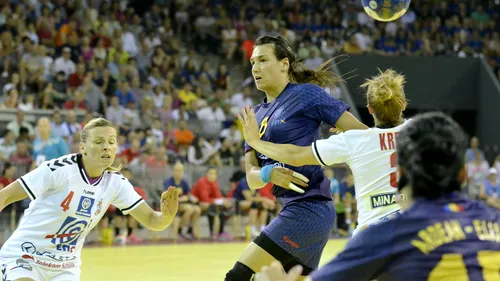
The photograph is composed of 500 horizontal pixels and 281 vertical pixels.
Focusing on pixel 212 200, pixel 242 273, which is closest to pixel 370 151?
pixel 242 273

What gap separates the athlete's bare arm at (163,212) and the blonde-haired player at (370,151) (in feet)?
2.90

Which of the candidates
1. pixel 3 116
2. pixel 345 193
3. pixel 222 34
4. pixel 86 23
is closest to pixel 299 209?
pixel 3 116

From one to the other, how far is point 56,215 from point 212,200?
9.12 m

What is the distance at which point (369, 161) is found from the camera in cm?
421

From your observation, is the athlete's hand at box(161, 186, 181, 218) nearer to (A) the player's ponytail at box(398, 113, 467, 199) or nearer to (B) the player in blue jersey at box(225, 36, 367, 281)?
(B) the player in blue jersey at box(225, 36, 367, 281)

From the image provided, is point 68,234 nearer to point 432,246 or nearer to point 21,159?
point 432,246

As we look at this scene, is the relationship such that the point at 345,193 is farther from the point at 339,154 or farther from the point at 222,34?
the point at 339,154

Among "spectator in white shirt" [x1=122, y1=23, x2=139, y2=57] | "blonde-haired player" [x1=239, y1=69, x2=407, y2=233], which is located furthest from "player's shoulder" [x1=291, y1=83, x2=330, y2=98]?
"spectator in white shirt" [x1=122, y1=23, x2=139, y2=57]

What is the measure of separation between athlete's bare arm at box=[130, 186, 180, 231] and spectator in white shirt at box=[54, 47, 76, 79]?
33.8 ft

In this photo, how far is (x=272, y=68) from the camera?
4996mm

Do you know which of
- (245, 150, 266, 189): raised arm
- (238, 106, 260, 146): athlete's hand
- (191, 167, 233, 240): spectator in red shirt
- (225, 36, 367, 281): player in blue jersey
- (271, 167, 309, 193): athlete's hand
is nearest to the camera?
(271, 167, 309, 193): athlete's hand

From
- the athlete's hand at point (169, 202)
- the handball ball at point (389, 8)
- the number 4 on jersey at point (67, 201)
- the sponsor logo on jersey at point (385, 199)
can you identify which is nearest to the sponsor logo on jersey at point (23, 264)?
the number 4 on jersey at point (67, 201)

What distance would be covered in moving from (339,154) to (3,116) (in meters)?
10.3

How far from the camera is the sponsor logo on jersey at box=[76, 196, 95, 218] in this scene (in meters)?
4.98
